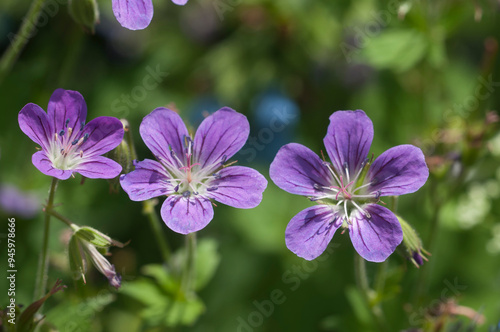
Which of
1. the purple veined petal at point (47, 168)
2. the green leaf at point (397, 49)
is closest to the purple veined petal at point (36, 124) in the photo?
the purple veined petal at point (47, 168)

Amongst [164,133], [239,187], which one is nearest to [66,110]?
[164,133]

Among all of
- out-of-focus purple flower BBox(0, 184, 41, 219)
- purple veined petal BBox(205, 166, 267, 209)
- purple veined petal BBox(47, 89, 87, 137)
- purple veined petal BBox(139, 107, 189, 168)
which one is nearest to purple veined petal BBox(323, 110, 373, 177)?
purple veined petal BBox(205, 166, 267, 209)

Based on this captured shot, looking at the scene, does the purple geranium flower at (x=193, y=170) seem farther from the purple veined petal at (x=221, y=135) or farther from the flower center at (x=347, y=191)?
the flower center at (x=347, y=191)

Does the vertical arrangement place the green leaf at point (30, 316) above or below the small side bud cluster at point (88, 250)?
below

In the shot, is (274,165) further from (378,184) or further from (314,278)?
(314,278)

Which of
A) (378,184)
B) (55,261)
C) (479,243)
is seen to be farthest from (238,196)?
(479,243)

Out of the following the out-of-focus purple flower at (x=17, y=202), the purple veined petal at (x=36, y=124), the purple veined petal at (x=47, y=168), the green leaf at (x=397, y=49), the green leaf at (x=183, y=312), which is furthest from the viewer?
the out-of-focus purple flower at (x=17, y=202)

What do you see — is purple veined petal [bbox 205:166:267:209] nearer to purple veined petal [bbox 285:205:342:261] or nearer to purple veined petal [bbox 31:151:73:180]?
purple veined petal [bbox 285:205:342:261]
